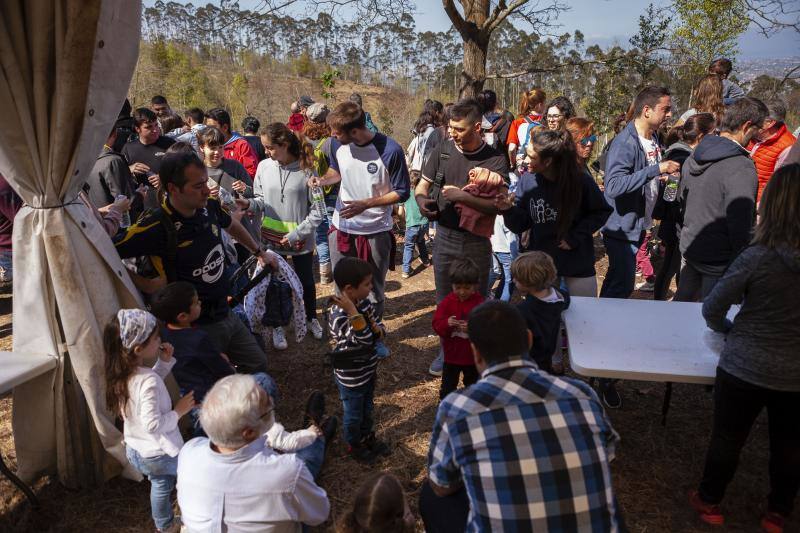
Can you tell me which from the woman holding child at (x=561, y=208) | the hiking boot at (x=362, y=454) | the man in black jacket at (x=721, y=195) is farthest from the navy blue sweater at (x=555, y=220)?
the hiking boot at (x=362, y=454)

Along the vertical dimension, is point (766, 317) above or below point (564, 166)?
below

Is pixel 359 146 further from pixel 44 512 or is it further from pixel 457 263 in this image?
→ pixel 44 512

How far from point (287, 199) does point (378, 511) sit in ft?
10.4

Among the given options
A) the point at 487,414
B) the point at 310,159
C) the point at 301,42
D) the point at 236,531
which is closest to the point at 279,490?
the point at 236,531

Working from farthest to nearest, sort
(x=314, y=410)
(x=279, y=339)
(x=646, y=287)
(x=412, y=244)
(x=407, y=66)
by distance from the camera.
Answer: (x=407, y=66) → (x=412, y=244) → (x=646, y=287) → (x=279, y=339) → (x=314, y=410)

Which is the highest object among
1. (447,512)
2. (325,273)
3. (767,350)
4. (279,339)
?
(767,350)

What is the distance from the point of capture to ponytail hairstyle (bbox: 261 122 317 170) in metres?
4.30

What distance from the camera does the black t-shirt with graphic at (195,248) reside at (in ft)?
9.29

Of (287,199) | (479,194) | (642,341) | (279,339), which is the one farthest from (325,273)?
(642,341)

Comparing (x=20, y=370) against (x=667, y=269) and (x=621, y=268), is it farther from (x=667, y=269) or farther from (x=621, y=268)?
(x=667, y=269)

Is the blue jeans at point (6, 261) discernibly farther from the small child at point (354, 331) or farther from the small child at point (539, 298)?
the small child at point (539, 298)

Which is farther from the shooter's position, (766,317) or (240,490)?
(766,317)

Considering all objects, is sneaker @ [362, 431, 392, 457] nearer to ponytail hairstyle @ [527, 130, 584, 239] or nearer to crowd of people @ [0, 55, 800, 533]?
crowd of people @ [0, 55, 800, 533]

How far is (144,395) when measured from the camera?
231 cm
